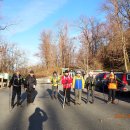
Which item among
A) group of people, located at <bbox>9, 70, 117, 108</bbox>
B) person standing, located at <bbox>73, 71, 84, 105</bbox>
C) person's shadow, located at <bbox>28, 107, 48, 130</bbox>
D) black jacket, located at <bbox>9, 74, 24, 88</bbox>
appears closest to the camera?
person's shadow, located at <bbox>28, 107, 48, 130</bbox>

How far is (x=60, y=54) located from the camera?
294 ft

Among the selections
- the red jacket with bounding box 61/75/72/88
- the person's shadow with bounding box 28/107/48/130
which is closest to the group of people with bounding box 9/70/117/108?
the red jacket with bounding box 61/75/72/88

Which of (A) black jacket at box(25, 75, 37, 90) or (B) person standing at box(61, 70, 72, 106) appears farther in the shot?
(A) black jacket at box(25, 75, 37, 90)

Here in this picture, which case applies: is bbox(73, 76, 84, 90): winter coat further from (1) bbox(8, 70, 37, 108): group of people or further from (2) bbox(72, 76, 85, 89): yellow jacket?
(1) bbox(8, 70, 37, 108): group of people

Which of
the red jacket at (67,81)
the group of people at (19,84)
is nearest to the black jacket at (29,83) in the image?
the group of people at (19,84)

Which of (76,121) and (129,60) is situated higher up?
(129,60)

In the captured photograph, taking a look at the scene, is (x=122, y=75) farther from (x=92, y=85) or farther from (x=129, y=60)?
(x=129, y=60)

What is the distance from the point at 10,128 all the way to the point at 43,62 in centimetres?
8291

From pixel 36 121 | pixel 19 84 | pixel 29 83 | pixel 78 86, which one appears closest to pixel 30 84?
pixel 29 83

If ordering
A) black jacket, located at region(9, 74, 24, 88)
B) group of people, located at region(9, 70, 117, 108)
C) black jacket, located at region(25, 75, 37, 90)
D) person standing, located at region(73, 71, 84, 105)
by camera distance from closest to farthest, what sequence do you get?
black jacket, located at region(9, 74, 24, 88), group of people, located at region(9, 70, 117, 108), person standing, located at region(73, 71, 84, 105), black jacket, located at region(25, 75, 37, 90)

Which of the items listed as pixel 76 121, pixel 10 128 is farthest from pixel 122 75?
pixel 10 128

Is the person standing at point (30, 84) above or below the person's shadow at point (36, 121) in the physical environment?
above

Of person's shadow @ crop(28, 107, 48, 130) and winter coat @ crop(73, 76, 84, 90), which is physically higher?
winter coat @ crop(73, 76, 84, 90)

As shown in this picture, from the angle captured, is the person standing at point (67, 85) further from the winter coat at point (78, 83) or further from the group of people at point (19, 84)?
the group of people at point (19, 84)
